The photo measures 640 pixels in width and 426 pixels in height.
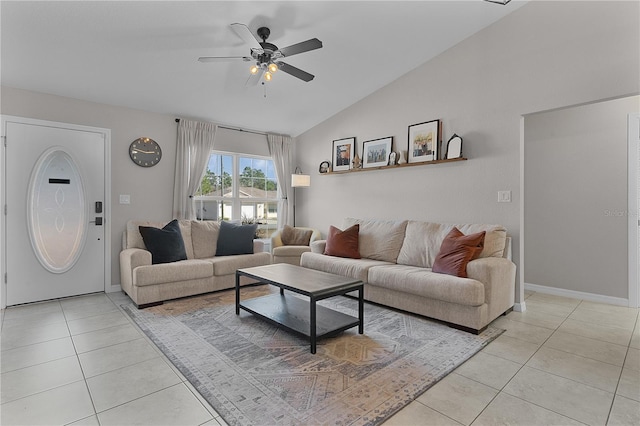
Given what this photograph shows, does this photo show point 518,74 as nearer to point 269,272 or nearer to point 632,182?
point 632,182

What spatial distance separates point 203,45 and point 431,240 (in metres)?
3.29

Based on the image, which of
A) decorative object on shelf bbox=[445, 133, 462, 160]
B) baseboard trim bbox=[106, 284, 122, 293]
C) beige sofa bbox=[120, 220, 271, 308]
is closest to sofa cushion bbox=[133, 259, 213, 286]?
beige sofa bbox=[120, 220, 271, 308]

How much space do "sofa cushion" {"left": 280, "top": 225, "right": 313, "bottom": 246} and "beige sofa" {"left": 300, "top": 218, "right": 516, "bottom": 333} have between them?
3.34 feet

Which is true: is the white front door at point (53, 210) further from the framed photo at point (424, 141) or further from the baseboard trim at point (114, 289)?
the framed photo at point (424, 141)

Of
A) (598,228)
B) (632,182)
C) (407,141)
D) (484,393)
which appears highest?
(407,141)

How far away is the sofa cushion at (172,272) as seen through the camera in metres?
3.47

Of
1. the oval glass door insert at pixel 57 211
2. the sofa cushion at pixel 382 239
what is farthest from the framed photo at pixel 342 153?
the oval glass door insert at pixel 57 211

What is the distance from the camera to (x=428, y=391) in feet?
6.48

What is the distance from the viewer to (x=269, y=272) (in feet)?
10.6

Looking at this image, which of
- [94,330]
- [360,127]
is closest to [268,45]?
[360,127]

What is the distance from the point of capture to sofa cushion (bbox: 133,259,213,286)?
347 centimetres

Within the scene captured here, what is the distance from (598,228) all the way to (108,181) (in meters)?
6.10

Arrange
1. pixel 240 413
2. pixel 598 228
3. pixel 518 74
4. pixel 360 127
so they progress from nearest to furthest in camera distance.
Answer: pixel 240 413
pixel 518 74
pixel 598 228
pixel 360 127

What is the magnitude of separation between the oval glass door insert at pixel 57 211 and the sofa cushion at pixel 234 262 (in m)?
1.67
